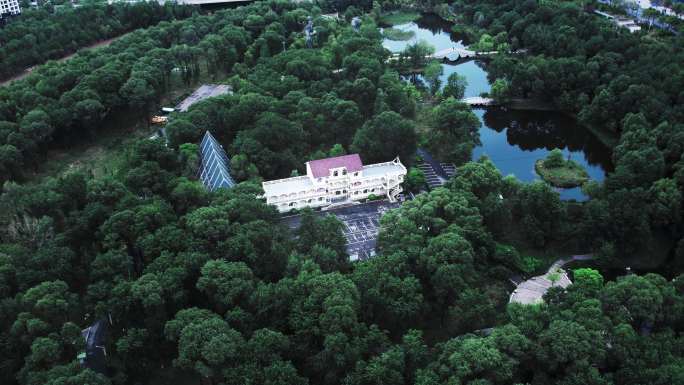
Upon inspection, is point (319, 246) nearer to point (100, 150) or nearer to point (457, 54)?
point (100, 150)

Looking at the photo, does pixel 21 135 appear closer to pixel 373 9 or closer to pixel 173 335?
pixel 173 335

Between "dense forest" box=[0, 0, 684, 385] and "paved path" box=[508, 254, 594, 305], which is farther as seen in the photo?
"paved path" box=[508, 254, 594, 305]

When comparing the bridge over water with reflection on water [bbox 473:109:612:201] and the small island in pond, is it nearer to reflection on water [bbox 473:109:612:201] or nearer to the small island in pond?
reflection on water [bbox 473:109:612:201]

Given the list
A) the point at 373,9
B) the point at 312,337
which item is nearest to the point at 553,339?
the point at 312,337

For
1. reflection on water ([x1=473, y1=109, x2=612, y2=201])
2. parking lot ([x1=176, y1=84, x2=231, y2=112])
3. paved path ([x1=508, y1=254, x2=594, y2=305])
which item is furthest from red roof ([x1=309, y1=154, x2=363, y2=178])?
parking lot ([x1=176, y1=84, x2=231, y2=112])

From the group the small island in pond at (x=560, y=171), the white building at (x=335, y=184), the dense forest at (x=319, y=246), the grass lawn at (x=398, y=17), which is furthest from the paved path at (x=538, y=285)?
the grass lawn at (x=398, y=17)
